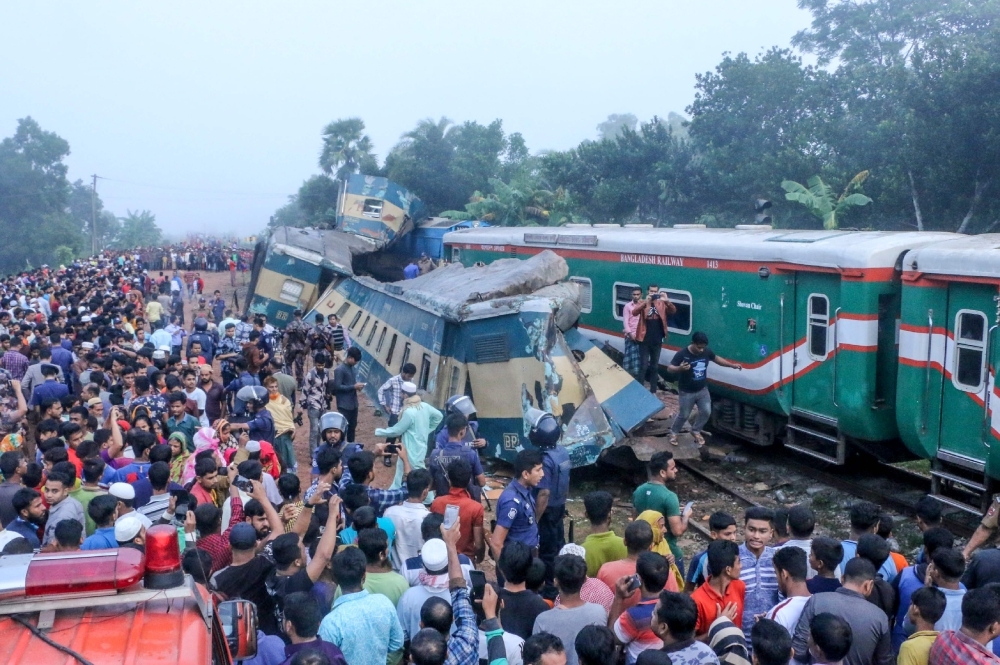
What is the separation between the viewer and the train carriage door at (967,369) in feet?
27.6

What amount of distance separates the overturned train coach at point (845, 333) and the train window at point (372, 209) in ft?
50.8

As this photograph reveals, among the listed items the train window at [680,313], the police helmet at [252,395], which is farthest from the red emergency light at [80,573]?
the train window at [680,313]

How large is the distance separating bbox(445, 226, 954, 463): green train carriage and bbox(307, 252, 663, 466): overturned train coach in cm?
170

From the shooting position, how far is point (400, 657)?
462 centimetres

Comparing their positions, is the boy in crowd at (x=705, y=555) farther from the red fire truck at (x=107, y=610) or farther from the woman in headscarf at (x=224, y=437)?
the woman in headscarf at (x=224, y=437)

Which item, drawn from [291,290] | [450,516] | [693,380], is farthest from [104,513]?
[291,290]

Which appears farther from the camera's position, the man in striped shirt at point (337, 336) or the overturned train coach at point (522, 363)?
the man in striped shirt at point (337, 336)

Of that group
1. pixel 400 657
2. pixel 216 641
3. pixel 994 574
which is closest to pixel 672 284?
pixel 994 574

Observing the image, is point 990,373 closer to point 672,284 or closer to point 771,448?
point 771,448

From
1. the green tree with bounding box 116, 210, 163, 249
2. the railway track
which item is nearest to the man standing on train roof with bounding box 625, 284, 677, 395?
the railway track

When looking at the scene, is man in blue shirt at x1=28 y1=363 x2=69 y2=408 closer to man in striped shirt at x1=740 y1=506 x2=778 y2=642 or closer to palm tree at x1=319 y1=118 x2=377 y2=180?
man in striped shirt at x1=740 y1=506 x2=778 y2=642

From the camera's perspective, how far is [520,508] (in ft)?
20.1

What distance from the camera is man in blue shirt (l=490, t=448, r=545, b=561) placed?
6.03 meters

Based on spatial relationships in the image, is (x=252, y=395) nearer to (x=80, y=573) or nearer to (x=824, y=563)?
(x=80, y=573)
